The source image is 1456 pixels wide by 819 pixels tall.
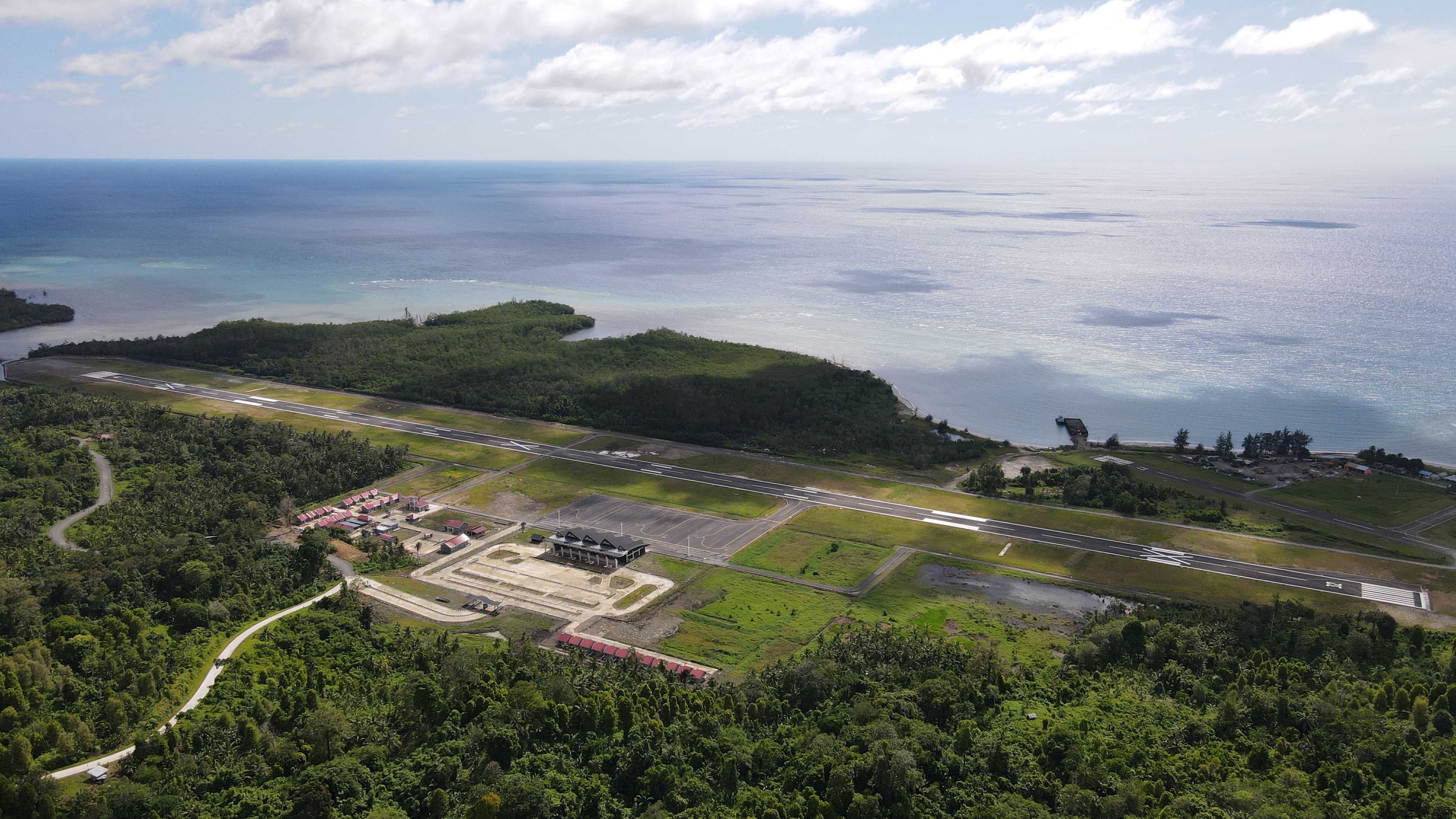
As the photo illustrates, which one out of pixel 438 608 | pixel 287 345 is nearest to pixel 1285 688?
pixel 438 608

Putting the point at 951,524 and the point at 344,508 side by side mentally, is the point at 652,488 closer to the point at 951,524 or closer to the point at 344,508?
the point at 344,508

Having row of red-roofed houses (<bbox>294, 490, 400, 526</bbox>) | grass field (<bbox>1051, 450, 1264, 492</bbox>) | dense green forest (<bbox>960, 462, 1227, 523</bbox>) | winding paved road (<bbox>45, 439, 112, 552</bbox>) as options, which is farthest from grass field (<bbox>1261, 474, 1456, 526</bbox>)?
winding paved road (<bbox>45, 439, 112, 552</bbox>)

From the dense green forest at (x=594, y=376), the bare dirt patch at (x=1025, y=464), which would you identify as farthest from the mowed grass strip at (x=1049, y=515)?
the bare dirt patch at (x=1025, y=464)

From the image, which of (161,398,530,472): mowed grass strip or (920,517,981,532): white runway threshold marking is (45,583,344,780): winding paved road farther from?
(920,517,981,532): white runway threshold marking

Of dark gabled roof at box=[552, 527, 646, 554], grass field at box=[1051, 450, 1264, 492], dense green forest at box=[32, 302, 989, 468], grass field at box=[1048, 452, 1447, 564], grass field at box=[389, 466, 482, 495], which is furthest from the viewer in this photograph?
dense green forest at box=[32, 302, 989, 468]

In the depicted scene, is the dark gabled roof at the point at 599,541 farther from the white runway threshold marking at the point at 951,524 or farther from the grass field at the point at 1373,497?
the grass field at the point at 1373,497
